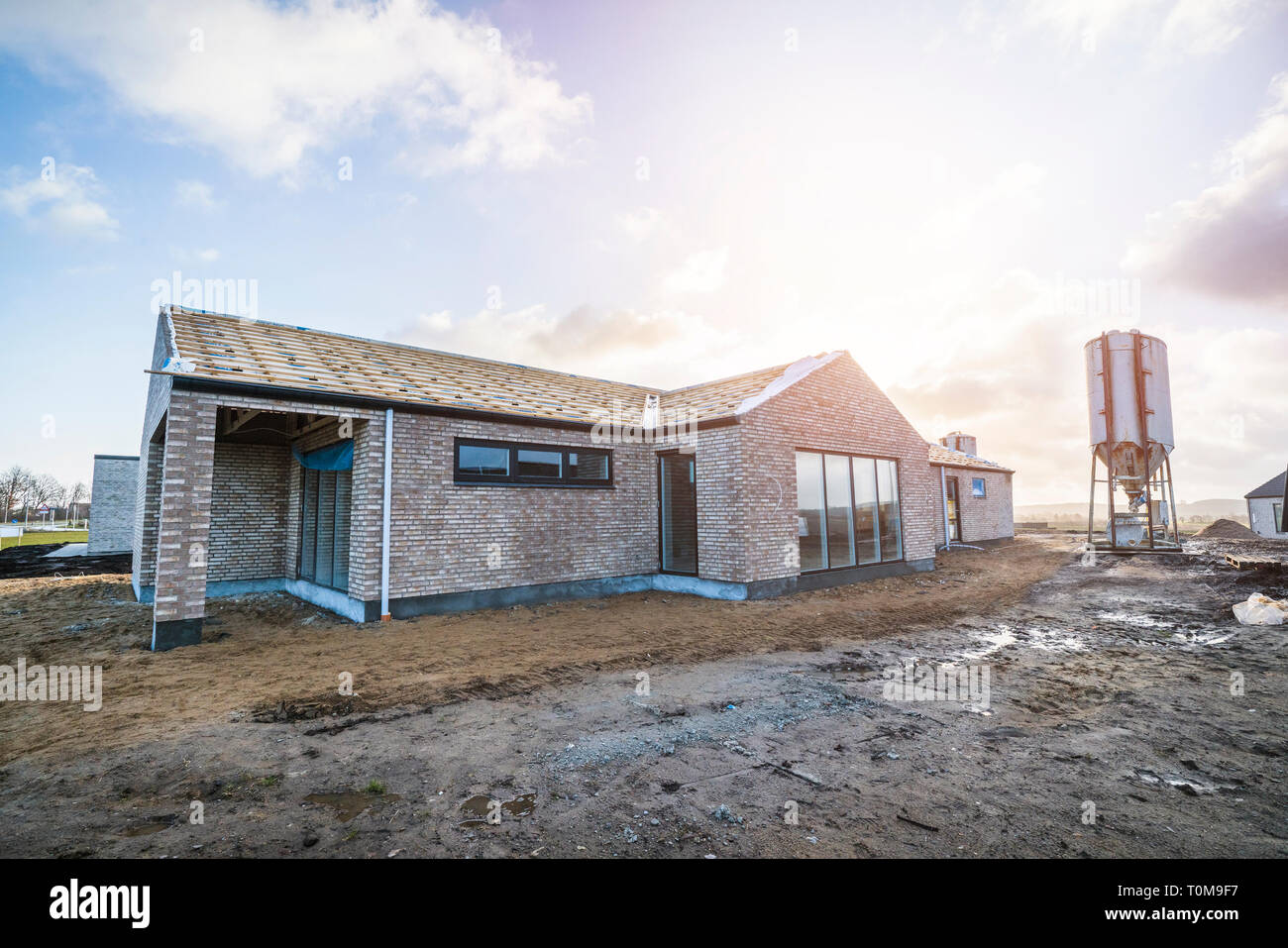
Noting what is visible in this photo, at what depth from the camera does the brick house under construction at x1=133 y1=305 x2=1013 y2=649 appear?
25.7 ft

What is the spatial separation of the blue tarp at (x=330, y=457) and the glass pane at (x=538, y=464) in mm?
2743

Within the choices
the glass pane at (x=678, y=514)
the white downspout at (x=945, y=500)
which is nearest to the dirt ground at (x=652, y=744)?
the glass pane at (x=678, y=514)

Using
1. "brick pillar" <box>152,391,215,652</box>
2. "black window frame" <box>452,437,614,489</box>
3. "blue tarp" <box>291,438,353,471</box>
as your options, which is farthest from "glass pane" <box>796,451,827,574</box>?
"brick pillar" <box>152,391,215,652</box>

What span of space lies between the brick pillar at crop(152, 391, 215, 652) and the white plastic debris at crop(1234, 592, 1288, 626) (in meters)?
14.2

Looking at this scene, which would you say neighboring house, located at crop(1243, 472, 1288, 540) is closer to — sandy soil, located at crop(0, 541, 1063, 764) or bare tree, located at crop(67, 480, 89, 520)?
sandy soil, located at crop(0, 541, 1063, 764)

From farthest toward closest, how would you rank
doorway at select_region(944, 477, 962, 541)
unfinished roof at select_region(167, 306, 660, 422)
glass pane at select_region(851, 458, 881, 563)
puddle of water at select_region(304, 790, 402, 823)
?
doorway at select_region(944, 477, 962, 541)
glass pane at select_region(851, 458, 881, 563)
unfinished roof at select_region(167, 306, 660, 422)
puddle of water at select_region(304, 790, 402, 823)

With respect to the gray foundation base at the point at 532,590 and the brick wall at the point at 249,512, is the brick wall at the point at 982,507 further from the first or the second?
the brick wall at the point at 249,512

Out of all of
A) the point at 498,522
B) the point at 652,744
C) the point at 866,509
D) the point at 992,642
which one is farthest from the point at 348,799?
the point at 866,509

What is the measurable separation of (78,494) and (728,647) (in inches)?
3531

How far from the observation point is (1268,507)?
25875mm

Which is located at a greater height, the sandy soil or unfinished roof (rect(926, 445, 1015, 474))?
unfinished roof (rect(926, 445, 1015, 474))

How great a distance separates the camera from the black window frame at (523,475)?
908 cm

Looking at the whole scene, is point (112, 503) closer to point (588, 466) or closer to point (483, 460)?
point (483, 460)

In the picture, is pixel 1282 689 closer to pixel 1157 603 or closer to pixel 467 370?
pixel 1157 603
